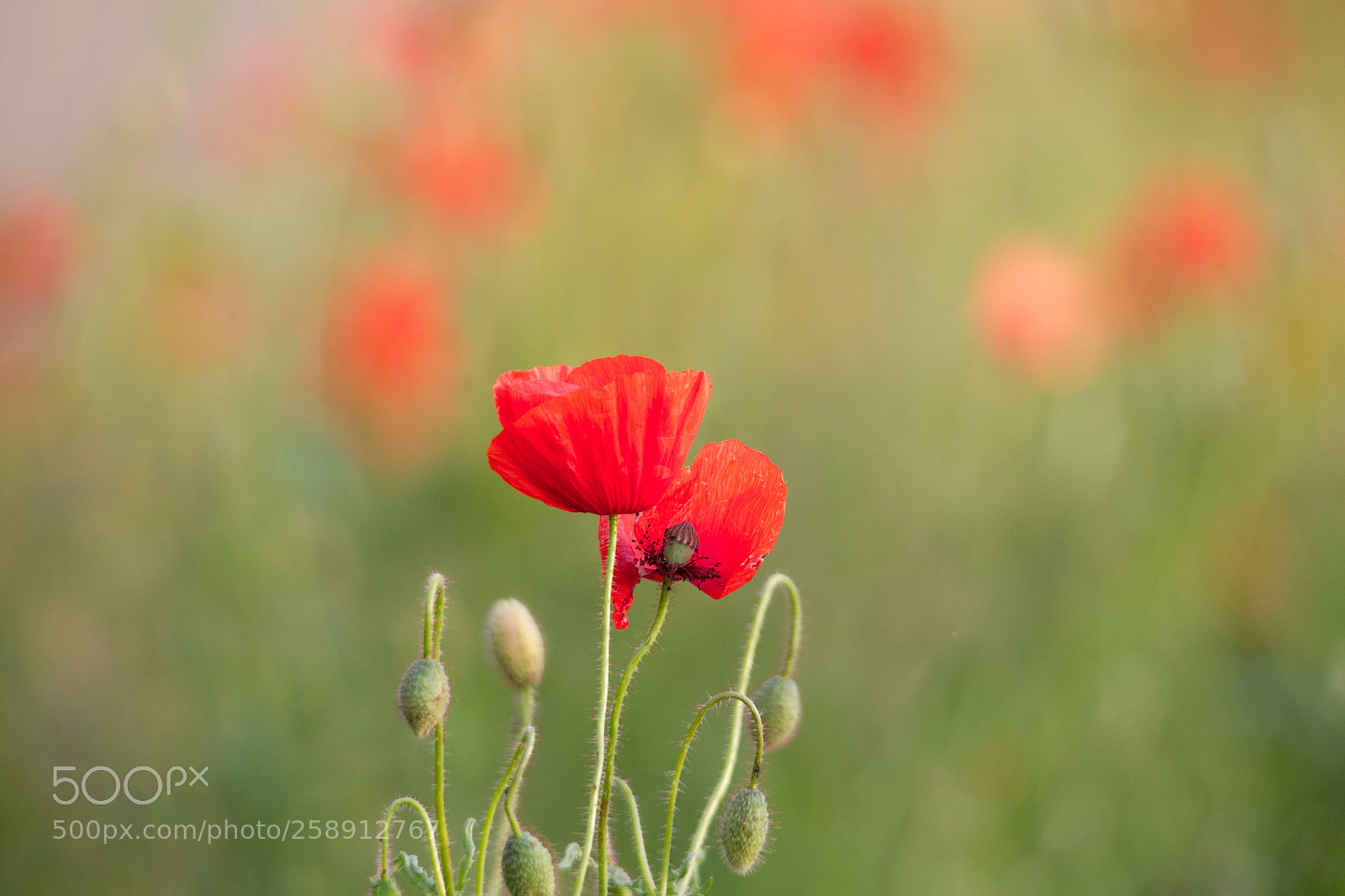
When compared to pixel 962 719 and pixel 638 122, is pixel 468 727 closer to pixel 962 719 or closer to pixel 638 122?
pixel 962 719

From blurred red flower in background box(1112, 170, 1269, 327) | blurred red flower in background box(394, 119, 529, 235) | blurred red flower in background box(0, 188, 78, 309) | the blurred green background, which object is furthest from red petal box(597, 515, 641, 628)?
blurred red flower in background box(1112, 170, 1269, 327)

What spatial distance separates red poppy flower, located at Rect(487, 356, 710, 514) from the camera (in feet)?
1.10

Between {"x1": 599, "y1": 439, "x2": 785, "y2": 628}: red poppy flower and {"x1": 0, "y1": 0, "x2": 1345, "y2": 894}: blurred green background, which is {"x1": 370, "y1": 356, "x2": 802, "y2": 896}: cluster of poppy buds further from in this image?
{"x1": 0, "y1": 0, "x2": 1345, "y2": 894}: blurred green background

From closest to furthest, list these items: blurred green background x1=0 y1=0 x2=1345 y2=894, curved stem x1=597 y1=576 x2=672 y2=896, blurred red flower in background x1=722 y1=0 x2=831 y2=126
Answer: curved stem x1=597 y1=576 x2=672 y2=896 → blurred green background x1=0 y1=0 x2=1345 y2=894 → blurred red flower in background x1=722 y1=0 x2=831 y2=126

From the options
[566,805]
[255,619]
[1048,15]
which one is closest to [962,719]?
[566,805]

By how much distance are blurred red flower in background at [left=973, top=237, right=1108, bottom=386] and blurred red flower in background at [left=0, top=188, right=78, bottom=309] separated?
0.92m

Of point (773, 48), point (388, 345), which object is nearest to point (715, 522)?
point (388, 345)

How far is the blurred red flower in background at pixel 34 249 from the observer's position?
1.10m

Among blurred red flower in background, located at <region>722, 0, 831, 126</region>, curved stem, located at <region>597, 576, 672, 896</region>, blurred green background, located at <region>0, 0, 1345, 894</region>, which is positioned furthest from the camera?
blurred red flower in background, located at <region>722, 0, 831, 126</region>

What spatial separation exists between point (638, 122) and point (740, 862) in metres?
1.18

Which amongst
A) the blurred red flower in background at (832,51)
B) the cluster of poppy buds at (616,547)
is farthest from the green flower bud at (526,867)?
the blurred red flower in background at (832,51)

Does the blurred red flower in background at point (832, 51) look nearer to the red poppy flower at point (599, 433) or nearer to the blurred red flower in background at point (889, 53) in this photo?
the blurred red flower in background at point (889, 53)

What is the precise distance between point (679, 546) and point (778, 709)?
→ 0.24ft

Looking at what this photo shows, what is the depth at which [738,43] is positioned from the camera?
48.5 inches
